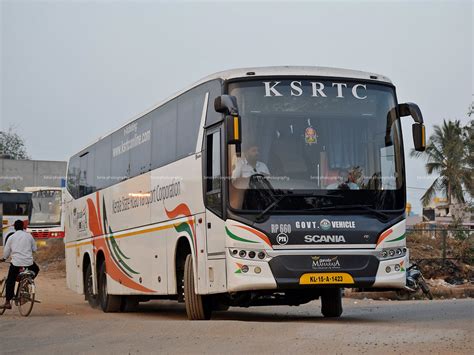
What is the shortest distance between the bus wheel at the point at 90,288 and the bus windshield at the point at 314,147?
9.75 m

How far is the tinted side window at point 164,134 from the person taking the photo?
16.7 metres

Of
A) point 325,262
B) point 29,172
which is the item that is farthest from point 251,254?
point 29,172

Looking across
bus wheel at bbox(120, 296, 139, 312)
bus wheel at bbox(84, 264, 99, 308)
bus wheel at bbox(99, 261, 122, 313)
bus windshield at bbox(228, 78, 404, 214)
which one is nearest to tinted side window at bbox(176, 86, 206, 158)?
bus windshield at bbox(228, 78, 404, 214)

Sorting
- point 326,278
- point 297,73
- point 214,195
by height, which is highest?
point 297,73

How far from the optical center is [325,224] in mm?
13680

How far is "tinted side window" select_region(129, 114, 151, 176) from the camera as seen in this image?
18359mm

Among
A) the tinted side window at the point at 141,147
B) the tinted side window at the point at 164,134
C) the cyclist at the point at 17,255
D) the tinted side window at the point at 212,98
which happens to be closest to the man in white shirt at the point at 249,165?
the tinted side window at the point at 212,98

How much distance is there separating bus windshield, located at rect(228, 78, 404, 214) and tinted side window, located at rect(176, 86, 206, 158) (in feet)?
4.64

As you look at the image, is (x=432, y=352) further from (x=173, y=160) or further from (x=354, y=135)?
(x=173, y=160)

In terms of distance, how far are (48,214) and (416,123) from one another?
3701 cm

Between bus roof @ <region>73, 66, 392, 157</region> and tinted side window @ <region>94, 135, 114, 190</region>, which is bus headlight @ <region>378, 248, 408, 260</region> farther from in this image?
tinted side window @ <region>94, 135, 114, 190</region>

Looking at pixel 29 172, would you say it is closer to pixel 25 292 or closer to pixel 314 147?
pixel 25 292

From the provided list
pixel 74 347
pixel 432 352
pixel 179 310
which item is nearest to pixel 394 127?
pixel 432 352

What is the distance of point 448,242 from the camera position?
32.9 metres
